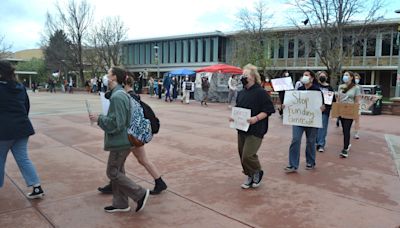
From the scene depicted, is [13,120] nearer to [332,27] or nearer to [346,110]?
[346,110]

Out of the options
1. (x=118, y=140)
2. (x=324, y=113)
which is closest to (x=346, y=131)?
(x=324, y=113)

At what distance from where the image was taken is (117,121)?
382 centimetres

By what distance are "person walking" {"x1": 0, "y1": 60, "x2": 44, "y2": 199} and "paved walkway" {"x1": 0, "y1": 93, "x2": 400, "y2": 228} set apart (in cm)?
49

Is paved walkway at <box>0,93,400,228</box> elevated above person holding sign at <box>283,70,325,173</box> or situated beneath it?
situated beneath

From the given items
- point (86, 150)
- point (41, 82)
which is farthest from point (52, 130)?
point (41, 82)

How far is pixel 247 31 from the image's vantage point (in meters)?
37.2

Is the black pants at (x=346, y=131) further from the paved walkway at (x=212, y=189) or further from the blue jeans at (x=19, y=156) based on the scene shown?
the blue jeans at (x=19, y=156)

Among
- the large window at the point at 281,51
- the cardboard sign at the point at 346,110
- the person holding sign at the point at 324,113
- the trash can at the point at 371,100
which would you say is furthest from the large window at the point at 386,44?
the cardboard sign at the point at 346,110

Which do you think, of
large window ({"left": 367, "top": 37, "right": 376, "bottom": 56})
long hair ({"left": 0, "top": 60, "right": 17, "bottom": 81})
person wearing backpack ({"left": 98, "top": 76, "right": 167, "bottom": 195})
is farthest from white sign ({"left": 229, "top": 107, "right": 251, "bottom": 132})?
large window ({"left": 367, "top": 37, "right": 376, "bottom": 56})

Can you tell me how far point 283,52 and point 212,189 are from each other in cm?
3768

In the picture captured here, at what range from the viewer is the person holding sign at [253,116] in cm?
486

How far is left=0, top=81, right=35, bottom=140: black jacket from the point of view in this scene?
4230 mm

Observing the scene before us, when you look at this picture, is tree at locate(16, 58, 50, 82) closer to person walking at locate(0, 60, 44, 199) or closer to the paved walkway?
the paved walkway

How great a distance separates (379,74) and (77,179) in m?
37.4
